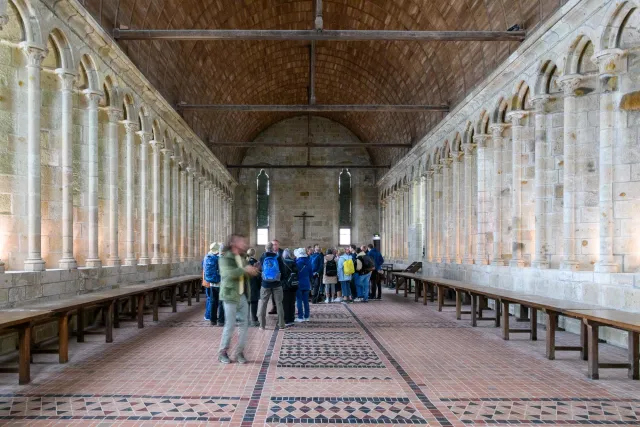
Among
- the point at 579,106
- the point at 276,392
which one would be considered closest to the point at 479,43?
the point at 579,106

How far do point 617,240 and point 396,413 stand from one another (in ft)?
20.4

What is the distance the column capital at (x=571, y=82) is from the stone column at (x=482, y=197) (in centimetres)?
525

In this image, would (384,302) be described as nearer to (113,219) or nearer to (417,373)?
(113,219)

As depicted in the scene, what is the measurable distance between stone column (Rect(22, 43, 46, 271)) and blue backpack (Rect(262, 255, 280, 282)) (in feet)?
13.0

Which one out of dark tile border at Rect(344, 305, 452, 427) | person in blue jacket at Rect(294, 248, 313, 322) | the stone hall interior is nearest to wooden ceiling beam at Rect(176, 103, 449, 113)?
the stone hall interior

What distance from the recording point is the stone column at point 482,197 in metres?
16.7

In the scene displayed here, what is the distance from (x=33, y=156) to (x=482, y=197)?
11865 mm

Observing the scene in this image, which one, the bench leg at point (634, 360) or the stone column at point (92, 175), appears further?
the stone column at point (92, 175)

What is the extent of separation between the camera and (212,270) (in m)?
12.3

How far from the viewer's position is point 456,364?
8.41 m

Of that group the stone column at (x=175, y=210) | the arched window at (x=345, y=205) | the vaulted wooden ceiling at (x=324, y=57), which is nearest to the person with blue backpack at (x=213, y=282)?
the vaulted wooden ceiling at (x=324, y=57)

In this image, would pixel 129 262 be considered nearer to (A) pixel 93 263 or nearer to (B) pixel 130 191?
(B) pixel 130 191

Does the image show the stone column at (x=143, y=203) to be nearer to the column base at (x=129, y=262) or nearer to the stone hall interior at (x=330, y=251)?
the stone hall interior at (x=330, y=251)

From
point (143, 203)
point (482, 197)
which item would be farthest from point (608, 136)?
point (143, 203)
